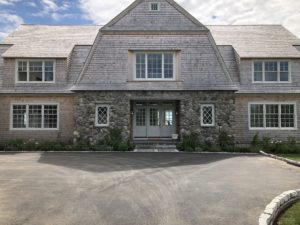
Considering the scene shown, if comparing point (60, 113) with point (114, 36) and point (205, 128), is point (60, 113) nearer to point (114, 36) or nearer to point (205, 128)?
point (114, 36)

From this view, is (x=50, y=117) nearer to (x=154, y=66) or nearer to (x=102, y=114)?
(x=102, y=114)

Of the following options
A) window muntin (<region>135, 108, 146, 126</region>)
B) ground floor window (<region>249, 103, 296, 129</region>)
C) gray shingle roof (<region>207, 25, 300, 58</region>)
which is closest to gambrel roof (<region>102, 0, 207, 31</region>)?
gray shingle roof (<region>207, 25, 300, 58</region>)

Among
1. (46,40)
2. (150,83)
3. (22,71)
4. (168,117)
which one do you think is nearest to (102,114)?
(150,83)

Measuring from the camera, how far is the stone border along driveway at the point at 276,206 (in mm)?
6016

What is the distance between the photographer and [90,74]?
64.5 feet

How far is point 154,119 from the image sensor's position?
71.6ft

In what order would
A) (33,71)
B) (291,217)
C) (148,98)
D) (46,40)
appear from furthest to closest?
1. (46,40)
2. (33,71)
3. (148,98)
4. (291,217)

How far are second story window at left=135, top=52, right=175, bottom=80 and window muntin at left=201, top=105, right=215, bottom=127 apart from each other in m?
2.90

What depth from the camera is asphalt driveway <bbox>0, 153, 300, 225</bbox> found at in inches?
243

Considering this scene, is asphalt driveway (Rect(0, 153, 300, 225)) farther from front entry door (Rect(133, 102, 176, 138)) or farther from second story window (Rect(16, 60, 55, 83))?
second story window (Rect(16, 60, 55, 83))

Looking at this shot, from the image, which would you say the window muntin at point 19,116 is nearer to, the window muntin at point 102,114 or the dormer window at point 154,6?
the window muntin at point 102,114

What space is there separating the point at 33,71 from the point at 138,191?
637 inches

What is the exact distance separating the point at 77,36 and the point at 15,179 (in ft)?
57.1

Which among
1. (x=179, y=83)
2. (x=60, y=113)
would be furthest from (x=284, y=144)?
(x=60, y=113)
